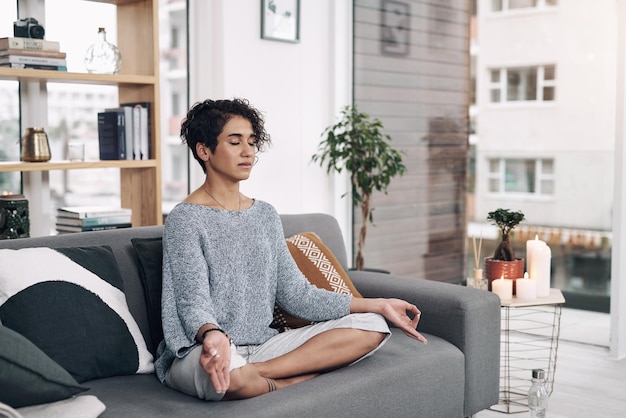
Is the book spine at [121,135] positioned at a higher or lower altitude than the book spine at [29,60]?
lower

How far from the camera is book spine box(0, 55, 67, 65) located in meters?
3.05

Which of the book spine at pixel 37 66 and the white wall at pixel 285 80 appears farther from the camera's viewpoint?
the white wall at pixel 285 80

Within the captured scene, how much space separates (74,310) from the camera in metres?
2.22

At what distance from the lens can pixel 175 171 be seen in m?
11.4

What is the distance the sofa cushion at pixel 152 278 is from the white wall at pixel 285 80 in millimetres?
1486

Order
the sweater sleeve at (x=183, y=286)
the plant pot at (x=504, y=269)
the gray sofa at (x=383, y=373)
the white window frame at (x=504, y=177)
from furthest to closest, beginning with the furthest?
1. the white window frame at (x=504, y=177)
2. the plant pot at (x=504, y=269)
3. the sweater sleeve at (x=183, y=286)
4. the gray sofa at (x=383, y=373)

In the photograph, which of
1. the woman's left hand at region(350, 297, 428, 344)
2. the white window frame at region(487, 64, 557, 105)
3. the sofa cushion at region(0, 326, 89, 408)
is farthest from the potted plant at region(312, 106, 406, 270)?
the sofa cushion at region(0, 326, 89, 408)

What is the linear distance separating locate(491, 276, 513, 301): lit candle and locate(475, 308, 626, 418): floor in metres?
0.50

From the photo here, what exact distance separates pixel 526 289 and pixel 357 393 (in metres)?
1.07

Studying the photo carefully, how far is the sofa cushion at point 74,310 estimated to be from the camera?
2.15 meters

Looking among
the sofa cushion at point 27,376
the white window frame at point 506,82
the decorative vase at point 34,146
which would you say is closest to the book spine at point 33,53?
the decorative vase at point 34,146

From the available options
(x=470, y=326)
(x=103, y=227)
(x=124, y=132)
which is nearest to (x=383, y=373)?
(x=470, y=326)

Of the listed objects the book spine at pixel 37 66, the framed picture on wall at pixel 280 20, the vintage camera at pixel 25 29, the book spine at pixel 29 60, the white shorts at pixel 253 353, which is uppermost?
the framed picture on wall at pixel 280 20

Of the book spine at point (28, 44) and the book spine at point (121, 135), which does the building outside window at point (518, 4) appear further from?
→ the book spine at point (28, 44)
